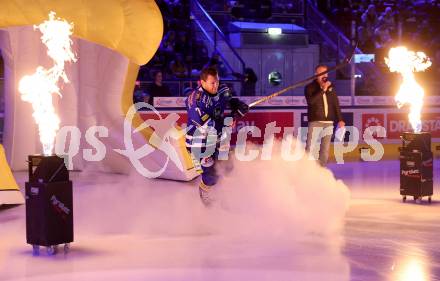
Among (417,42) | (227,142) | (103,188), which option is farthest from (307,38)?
(227,142)

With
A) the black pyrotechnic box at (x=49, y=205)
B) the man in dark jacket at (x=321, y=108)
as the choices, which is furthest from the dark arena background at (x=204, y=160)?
the man in dark jacket at (x=321, y=108)

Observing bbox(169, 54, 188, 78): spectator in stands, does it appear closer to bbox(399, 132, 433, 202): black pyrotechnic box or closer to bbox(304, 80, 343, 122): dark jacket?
bbox(304, 80, 343, 122): dark jacket

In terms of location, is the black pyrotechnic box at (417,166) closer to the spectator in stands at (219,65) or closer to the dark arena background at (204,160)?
the dark arena background at (204,160)

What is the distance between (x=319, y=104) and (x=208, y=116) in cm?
385

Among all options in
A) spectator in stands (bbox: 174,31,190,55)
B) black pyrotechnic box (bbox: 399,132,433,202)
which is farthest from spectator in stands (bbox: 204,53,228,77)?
black pyrotechnic box (bbox: 399,132,433,202)

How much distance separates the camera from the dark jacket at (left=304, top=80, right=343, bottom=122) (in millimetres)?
13344

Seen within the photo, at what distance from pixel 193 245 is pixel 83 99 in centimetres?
707

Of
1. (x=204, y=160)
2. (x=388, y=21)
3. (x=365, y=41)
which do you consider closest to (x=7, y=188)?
(x=204, y=160)

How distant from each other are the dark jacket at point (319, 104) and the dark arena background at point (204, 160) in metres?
0.17

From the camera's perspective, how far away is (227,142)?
407 inches

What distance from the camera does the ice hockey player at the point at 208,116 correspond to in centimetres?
988

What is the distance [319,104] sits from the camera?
1335 cm

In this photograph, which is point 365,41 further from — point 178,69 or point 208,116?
point 208,116

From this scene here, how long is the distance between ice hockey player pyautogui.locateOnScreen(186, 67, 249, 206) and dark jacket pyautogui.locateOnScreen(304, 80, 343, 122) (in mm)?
3417
